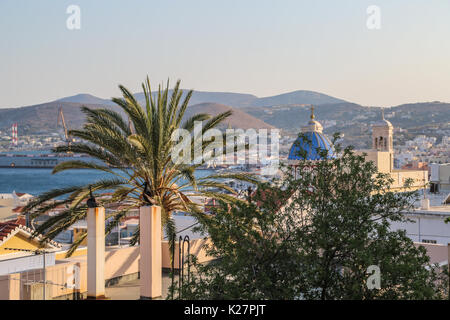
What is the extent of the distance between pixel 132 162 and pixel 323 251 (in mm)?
5824

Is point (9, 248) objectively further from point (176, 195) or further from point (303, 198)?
point (303, 198)

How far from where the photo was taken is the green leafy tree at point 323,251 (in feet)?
17.9

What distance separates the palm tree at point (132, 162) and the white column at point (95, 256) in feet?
7.29

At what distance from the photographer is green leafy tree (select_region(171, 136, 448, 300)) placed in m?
5.44

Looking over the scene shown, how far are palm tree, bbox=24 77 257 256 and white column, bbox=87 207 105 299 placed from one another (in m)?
2.22

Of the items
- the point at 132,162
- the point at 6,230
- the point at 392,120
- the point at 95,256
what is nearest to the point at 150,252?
the point at 95,256

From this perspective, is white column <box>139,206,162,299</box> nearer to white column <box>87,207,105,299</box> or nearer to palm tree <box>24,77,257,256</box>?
white column <box>87,207,105,299</box>

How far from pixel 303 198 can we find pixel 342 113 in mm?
179956

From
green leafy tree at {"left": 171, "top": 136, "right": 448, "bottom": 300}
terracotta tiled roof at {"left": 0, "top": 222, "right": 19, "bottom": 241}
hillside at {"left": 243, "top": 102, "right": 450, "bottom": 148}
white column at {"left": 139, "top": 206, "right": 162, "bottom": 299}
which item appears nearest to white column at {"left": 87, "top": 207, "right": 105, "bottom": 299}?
white column at {"left": 139, "top": 206, "right": 162, "bottom": 299}

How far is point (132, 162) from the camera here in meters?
10.9

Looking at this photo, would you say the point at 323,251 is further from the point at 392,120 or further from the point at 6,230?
the point at 392,120

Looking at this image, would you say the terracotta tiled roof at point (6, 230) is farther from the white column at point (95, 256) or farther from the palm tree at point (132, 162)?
the white column at point (95, 256)

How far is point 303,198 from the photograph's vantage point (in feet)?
20.6
